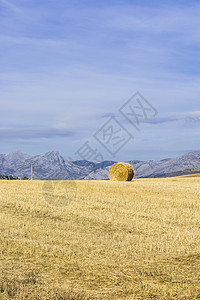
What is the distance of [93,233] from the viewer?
12641 mm

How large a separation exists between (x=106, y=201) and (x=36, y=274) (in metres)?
12.0

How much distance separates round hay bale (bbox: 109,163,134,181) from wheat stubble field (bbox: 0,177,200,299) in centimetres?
1516

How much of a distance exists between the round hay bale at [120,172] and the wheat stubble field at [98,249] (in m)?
15.2

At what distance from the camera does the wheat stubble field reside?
7098 mm

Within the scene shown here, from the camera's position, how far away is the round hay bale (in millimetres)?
34812

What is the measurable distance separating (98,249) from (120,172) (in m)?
24.9

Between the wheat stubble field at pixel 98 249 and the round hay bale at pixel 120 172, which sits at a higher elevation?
the round hay bale at pixel 120 172

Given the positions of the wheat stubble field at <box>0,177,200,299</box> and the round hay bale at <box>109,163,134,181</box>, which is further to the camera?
the round hay bale at <box>109,163,134,181</box>

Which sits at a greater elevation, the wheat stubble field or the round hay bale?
the round hay bale

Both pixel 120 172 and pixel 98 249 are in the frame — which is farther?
pixel 120 172

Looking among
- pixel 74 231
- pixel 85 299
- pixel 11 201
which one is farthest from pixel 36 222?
pixel 85 299

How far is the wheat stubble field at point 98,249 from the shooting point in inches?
279

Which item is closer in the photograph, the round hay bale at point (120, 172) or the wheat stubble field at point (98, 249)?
the wheat stubble field at point (98, 249)

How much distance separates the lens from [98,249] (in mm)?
10094
